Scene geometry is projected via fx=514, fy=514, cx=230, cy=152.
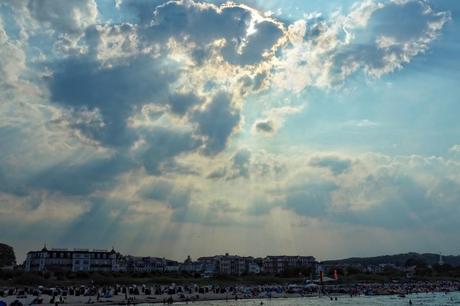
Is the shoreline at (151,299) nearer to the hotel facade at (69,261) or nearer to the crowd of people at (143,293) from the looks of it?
A: the crowd of people at (143,293)

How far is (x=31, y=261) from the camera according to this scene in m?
147

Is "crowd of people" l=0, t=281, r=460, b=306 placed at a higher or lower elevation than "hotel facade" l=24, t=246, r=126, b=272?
lower

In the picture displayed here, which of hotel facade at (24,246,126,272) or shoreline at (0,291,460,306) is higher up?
hotel facade at (24,246,126,272)

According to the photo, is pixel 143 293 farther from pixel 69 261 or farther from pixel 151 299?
pixel 69 261

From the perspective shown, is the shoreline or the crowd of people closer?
the shoreline

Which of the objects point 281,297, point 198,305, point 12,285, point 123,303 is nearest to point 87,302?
point 123,303

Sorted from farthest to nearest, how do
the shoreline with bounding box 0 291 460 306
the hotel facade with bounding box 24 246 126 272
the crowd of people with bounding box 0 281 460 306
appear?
the hotel facade with bounding box 24 246 126 272, the crowd of people with bounding box 0 281 460 306, the shoreline with bounding box 0 291 460 306

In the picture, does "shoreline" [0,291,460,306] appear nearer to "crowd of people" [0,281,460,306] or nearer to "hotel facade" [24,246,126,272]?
"crowd of people" [0,281,460,306]

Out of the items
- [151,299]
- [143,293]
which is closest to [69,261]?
[143,293]

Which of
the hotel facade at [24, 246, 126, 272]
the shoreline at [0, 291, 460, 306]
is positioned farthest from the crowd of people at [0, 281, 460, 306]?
the hotel facade at [24, 246, 126, 272]

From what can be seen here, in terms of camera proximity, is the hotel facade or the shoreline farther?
the hotel facade

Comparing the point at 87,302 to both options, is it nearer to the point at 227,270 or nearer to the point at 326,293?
the point at 326,293

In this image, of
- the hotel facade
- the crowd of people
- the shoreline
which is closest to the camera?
the shoreline

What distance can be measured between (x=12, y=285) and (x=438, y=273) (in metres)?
161
